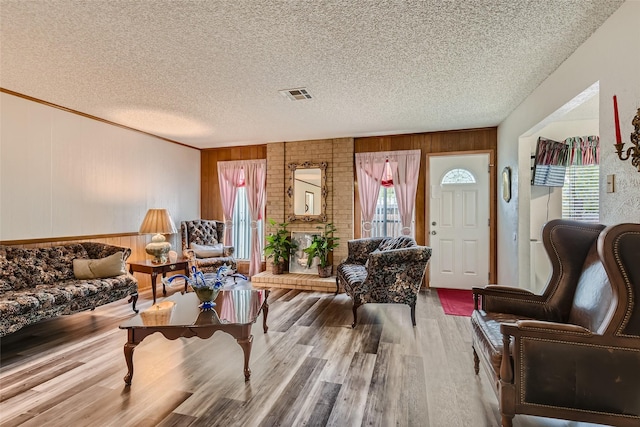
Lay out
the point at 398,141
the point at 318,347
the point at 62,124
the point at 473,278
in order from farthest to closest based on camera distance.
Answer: the point at 398,141 → the point at 473,278 → the point at 62,124 → the point at 318,347

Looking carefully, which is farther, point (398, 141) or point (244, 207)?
point (244, 207)

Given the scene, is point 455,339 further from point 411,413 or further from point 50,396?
point 50,396

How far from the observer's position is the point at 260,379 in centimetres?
221

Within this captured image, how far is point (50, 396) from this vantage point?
2008 millimetres

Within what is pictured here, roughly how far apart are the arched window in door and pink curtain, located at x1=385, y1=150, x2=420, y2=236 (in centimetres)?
45

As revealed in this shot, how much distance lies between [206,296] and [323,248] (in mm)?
2657

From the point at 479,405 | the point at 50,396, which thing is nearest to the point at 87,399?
the point at 50,396

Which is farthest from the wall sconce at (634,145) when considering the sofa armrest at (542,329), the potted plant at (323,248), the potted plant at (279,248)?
the potted plant at (279,248)

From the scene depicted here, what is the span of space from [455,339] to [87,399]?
297cm

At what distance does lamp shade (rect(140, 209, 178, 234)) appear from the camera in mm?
4348

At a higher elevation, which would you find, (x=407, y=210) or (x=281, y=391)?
(x=407, y=210)

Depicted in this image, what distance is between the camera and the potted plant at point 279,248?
521 cm

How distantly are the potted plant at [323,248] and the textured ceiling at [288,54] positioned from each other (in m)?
2.01

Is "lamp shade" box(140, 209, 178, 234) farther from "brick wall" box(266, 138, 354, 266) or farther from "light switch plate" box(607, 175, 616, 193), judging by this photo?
"light switch plate" box(607, 175, 616, 193)
